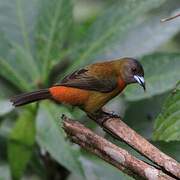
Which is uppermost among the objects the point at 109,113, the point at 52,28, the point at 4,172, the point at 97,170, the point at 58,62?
the point at 52,28

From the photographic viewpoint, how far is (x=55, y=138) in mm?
3500

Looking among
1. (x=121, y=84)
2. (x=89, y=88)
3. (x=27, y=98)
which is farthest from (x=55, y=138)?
(x=121, y=84)

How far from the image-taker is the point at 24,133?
3.78 metres

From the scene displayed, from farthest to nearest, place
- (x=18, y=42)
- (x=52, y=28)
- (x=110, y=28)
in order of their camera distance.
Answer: (x=18, y=42) < (x=52, y=28) < (x=110, y=28)

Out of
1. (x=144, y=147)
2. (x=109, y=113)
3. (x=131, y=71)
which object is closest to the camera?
(x=144, y=147)

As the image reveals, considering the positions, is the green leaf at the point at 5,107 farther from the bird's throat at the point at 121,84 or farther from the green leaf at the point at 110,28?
the bird's throat at the point at 121,84

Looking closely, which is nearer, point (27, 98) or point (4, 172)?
point (27, 98)

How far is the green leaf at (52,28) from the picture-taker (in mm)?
4000

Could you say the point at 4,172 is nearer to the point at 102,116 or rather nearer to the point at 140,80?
the point at 102,116

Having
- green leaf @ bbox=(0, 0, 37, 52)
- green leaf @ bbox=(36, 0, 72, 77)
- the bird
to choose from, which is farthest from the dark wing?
green leaf @ bbox=(0, 0, 37, 52)

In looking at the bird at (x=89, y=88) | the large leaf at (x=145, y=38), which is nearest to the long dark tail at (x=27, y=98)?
the bird at (x=89, y=88)

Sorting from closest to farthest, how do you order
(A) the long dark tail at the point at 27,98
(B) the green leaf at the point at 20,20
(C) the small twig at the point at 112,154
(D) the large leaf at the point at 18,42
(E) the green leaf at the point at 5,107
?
(C) the small twig at the point at 112,154 < (A) the long dark tail at the point at 27,98 < (E) the green leaf at the point at 5,107 < (D) the large leaf at the point at 18,42 < (B) the green leaf at the point at 20,20

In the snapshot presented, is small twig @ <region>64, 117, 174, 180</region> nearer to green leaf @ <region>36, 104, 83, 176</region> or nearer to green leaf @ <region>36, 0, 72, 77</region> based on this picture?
green leaf @ <region>36, 104, 83, 176</region>

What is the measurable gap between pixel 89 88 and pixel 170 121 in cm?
88
